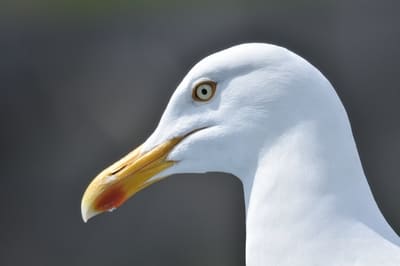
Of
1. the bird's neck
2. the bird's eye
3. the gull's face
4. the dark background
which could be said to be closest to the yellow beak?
the gull's face

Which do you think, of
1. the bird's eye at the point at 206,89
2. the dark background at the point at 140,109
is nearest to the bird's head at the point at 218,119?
the bird's eye at the point at 206,89

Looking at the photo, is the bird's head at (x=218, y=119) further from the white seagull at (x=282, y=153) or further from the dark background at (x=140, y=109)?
the dark background at (x=140, y=109)

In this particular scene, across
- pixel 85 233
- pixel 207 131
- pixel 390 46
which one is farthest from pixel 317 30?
pixel 207 131

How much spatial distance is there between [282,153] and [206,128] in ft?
0.67

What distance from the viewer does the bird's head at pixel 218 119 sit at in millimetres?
2324

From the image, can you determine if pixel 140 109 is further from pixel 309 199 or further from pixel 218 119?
pixel 309 199

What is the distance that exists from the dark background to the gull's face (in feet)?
12.0

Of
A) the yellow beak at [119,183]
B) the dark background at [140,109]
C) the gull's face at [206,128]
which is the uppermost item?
the gull's face at [206,128]

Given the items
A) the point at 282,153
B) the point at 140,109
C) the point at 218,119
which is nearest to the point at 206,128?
the point at 218,119

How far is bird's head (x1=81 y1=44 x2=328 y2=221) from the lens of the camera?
91.5 inches

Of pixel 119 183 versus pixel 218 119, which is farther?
pixel 119 183

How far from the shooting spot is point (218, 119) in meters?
2.40

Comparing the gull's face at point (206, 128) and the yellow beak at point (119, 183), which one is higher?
the gull's face at point (206, 128)

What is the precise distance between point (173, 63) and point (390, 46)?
134 centimetres
